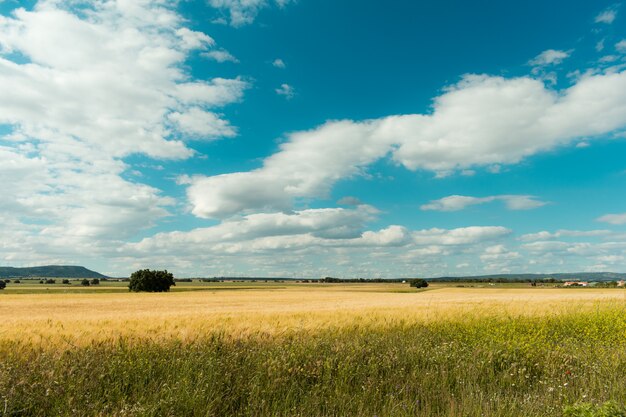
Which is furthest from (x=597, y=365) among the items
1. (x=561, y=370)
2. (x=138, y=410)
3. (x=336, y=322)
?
(x=138, y=410)

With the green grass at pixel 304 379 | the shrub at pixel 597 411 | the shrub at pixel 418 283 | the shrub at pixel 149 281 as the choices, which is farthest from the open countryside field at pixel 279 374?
the shrub at pixel 418 283

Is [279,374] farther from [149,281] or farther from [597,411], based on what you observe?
[149,281]

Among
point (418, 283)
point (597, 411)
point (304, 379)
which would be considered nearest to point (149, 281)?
point (418, 283)

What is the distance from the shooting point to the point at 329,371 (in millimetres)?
8328

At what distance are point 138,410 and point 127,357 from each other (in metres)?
2.80

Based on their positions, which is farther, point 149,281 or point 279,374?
point 149,281

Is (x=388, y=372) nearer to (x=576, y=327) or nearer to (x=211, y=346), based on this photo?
(x=211, y=346)

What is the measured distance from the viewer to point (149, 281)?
95938 mm

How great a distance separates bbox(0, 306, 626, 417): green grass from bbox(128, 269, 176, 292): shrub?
306ft

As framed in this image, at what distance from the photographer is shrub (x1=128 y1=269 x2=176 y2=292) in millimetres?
95625

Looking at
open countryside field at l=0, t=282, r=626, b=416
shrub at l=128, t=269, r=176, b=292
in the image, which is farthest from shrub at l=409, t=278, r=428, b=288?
open countryside field at l=0, t=282, r=626, b=416

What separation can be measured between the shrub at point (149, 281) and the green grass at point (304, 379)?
93144 millimetres

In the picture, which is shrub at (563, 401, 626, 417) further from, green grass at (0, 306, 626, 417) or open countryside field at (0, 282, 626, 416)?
open countryside field at (0, 282, 626, 416)

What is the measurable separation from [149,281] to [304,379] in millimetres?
96366
